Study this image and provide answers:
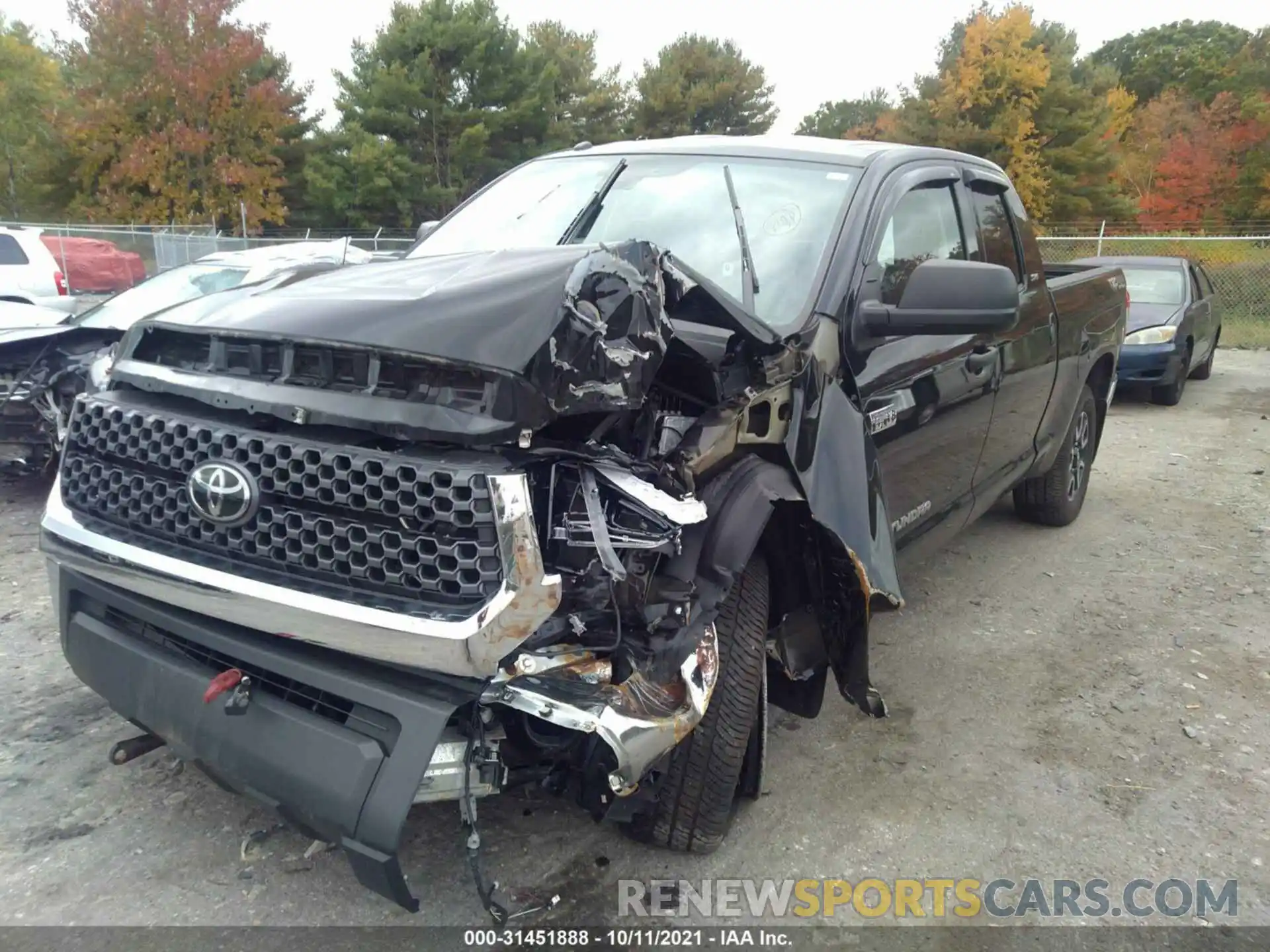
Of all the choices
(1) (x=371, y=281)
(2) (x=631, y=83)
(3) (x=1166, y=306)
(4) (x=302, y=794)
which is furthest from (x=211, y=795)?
(2) (x=631, y=83)

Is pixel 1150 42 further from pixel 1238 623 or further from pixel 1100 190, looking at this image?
pixel 1238 623

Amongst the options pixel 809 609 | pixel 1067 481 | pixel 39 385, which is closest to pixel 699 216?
pixel 809 609

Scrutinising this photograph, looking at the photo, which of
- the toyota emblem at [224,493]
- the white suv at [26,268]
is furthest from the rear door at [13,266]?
the toyota emblem at [224,493]

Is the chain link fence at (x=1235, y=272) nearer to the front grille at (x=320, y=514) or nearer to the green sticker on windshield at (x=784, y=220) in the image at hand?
the green sticker on windshield at (x=784, y=220)

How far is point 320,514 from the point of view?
2.14 meters

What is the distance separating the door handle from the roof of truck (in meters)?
0.79

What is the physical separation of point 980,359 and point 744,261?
1.34 metres

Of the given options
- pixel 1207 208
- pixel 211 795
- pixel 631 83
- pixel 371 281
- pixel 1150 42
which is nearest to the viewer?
pixel 371 281

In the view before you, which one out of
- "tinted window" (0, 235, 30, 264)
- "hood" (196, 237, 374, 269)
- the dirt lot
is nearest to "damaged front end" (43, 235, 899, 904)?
the dirt lot

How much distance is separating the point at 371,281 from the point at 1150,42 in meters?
68.0

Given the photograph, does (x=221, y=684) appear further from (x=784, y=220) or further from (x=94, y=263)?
(x=94, y=263)

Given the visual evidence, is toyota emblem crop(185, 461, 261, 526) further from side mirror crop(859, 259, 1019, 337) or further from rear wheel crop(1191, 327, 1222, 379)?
rear wheel crop(1191, 327, 1222, 379)

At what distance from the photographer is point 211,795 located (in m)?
2.97

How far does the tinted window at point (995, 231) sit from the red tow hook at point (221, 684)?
3.34 meters
